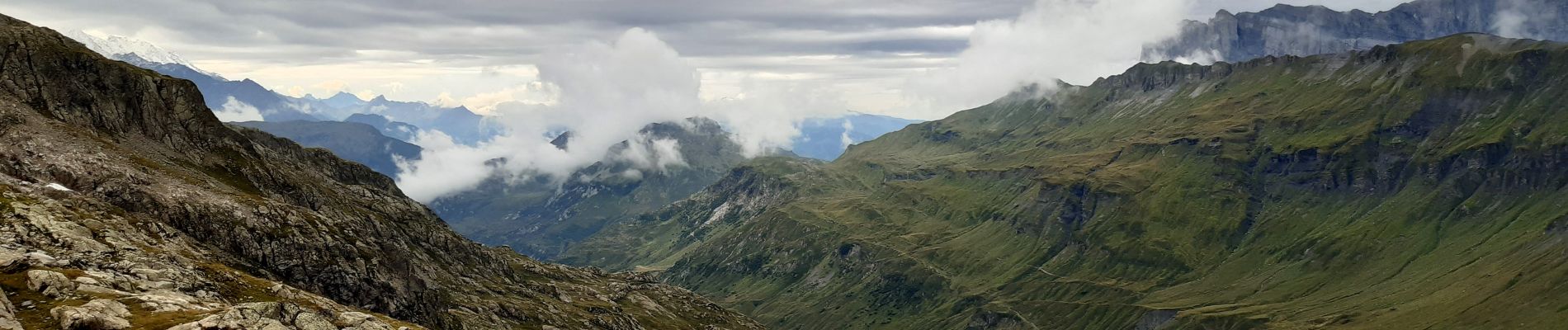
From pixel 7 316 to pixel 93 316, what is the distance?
680cm

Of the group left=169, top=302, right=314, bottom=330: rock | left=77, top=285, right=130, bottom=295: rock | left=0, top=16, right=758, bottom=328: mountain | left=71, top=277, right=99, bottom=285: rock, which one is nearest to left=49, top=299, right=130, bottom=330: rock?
left=0, top=16, right=758, bottom=328: mountain

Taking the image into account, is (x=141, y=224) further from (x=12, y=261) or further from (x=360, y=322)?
(x=360, y=322)

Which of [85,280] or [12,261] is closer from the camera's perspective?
[12,261]

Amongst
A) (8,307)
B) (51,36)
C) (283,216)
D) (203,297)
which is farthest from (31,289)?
(51,36)

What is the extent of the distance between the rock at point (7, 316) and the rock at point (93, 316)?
3.10 m

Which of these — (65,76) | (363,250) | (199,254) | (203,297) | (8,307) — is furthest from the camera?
(363,250)

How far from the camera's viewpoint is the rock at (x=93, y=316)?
8275cm

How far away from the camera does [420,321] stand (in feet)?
633

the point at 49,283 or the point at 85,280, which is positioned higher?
the point at 49,283

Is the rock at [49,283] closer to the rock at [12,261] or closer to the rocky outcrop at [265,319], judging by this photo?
the rock at [12,261]

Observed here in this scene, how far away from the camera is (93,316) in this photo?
279ft

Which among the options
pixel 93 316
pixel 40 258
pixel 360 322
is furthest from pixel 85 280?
pixel 360 322

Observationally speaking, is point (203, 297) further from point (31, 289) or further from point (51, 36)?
point (51, 36)

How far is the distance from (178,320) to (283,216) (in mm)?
93446
